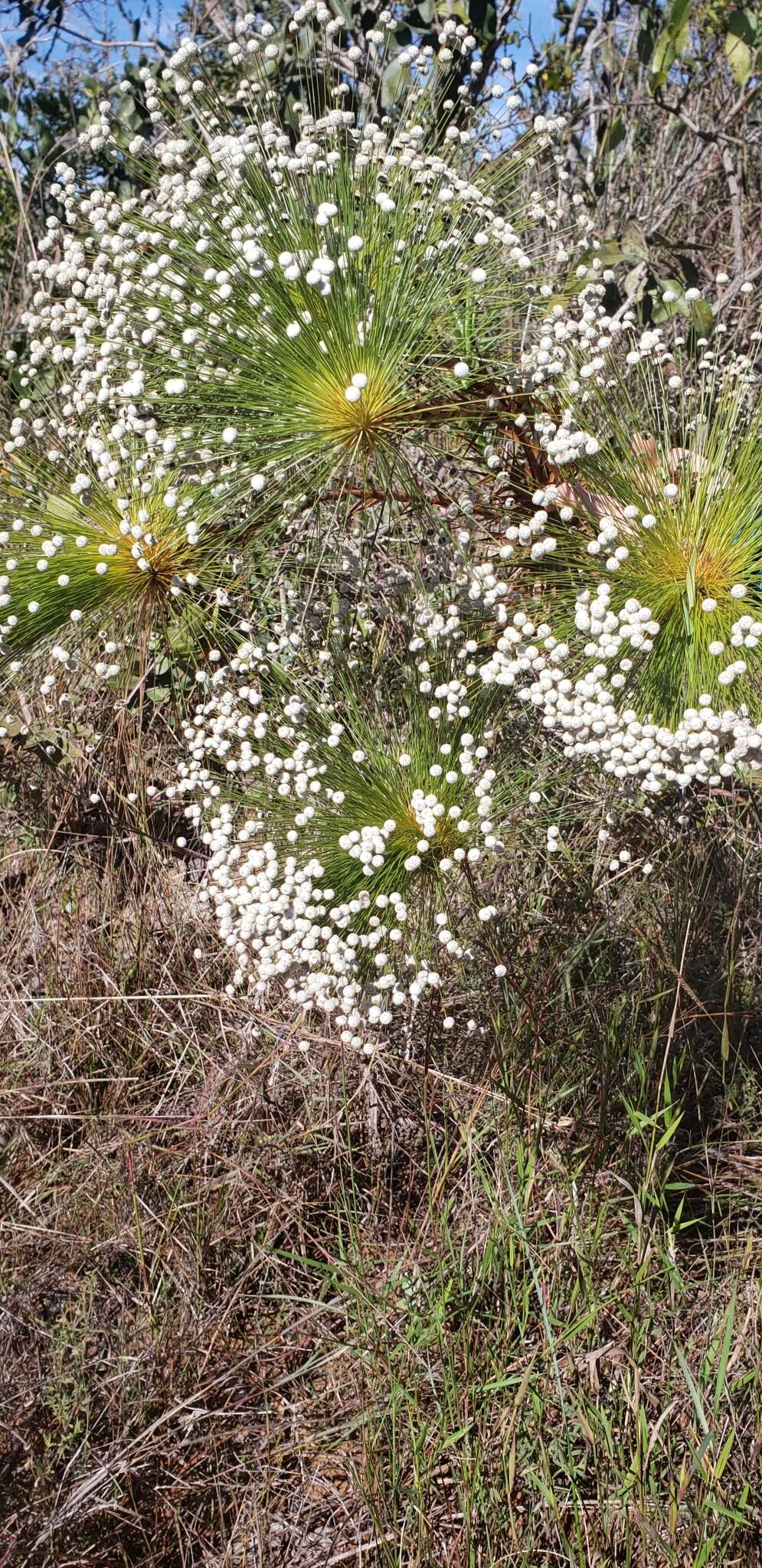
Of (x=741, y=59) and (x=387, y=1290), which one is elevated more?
(x=741, y=59)

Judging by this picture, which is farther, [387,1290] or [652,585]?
[387,1290]

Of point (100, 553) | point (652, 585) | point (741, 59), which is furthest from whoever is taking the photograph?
point (741, 59)

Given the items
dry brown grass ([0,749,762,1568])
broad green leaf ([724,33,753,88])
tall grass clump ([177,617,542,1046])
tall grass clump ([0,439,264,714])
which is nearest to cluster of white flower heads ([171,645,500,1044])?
tall grass clump ([177,617,542,1046])

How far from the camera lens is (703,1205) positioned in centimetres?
179

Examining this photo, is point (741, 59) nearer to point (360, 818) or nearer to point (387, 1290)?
point (360, 818)

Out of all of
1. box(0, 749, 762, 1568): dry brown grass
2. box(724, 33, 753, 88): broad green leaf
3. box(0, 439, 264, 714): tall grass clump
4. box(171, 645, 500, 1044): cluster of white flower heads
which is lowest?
box(0, 749, 762, 1568): dry brown grass

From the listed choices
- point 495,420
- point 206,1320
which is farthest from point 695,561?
point 206,1320

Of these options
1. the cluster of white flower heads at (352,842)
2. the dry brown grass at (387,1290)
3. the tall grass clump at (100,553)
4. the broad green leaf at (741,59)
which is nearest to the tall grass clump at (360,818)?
the cluster of white flower heads at (352,842)

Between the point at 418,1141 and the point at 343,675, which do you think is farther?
the point at 418,1141

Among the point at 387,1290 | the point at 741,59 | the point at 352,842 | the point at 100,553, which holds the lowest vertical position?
the point at 387,1290

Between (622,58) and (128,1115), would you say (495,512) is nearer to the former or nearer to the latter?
(128,1115)

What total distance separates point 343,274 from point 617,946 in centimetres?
129

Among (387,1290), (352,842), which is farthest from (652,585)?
(387,1290)

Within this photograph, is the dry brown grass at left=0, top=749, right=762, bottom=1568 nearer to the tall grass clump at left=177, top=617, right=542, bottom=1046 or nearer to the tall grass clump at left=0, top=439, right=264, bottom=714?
the tall grass clump at left=177, top=617, right=542, bottom=1046
